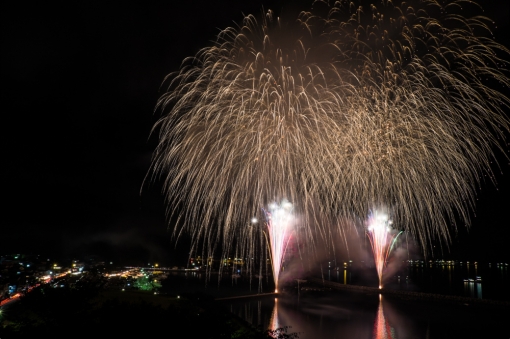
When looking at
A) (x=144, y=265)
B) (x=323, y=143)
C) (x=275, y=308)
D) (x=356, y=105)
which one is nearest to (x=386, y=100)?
(x=356, y=105)

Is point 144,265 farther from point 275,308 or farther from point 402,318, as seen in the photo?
point 402,318

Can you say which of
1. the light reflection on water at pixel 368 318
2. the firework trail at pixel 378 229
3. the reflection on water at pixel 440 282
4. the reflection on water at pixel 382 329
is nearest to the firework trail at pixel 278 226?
the light reflection on water at pixel 368 318

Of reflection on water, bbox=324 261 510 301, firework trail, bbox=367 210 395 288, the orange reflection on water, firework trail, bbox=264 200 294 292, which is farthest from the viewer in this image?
reflection on water, bbox=324 261 510 301

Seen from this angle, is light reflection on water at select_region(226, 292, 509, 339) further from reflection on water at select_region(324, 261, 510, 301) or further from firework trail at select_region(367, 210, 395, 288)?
reflection on water at select_region(324, 261, 510, 301)

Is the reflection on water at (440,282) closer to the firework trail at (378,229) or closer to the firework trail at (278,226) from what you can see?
the firework trail at (378,229)

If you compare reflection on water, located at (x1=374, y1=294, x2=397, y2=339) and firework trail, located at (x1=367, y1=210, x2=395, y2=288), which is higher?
firework trail, located at (x1=367, y1=210, x2=395, y2=288)

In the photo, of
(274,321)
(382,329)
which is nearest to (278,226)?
(274,321)

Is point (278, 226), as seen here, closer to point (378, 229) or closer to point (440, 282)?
point (378, 229)

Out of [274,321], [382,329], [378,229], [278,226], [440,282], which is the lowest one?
[274,321]

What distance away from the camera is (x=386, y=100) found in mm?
14242

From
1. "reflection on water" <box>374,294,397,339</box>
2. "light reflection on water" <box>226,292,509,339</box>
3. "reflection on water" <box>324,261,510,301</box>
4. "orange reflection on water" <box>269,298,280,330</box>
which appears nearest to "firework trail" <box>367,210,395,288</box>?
"light reflection on water" <box>226,292,509,339</box>

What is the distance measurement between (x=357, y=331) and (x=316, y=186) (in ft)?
22.7

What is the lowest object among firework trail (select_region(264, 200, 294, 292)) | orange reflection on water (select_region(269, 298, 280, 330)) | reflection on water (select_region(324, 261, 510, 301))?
orange reflection on water (select_region(269, 298, 280, 330))

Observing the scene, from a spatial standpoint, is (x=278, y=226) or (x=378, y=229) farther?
(x=378, y=229)
